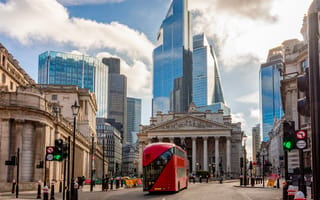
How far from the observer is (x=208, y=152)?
139 metres

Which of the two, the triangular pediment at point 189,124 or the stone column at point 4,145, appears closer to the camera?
the stone column at point 4,145

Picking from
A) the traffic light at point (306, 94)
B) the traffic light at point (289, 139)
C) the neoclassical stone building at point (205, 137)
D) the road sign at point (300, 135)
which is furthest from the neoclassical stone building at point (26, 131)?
the neoclassical stone building at point (205, 137)

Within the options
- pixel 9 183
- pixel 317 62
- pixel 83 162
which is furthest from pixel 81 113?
pixel 317 62

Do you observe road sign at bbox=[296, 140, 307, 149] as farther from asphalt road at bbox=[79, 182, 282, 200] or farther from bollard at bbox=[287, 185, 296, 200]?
asphalt road at bbox=[79, 182, 282, 200]

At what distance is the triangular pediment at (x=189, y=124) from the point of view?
130 m

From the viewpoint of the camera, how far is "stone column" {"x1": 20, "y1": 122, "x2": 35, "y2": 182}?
46.7m

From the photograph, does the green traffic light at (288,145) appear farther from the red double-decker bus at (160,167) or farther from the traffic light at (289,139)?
the red double-decker bus at (160,167)

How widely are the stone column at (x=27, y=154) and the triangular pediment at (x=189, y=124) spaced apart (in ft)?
284

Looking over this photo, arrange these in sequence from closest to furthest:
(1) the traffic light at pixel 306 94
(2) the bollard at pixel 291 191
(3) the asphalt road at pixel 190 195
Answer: (1) the traffic light at pixel 306 94 < (2) the bollard at pixel 291 191 < (3) the asphalt road at pixel 190 195

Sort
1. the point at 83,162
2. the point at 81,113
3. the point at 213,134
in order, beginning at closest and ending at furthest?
1. the point at 83,162
2. the point at 81,113
3. the point at 213,134

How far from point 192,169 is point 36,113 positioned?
91.8m

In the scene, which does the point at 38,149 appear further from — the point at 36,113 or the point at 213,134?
the point at 213,134

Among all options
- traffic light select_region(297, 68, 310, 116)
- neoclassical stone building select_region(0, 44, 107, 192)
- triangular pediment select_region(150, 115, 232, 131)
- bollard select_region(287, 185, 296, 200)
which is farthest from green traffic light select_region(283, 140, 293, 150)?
triangular pediment select_region(150, 115, 232, 131)

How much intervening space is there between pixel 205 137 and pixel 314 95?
123094 millimetres
